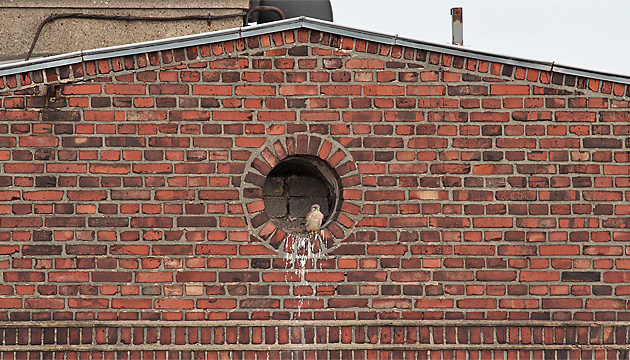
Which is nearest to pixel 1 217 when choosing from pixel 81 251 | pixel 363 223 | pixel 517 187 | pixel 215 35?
pixel 81 251

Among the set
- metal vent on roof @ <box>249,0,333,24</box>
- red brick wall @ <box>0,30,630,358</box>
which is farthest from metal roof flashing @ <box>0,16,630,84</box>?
metal vent on roof @ <box>249,0,333,24</box>

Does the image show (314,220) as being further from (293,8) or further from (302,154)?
(293,8)

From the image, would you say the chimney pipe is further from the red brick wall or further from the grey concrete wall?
the grey concrete wall

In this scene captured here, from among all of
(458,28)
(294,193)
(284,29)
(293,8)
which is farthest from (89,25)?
(458,28)

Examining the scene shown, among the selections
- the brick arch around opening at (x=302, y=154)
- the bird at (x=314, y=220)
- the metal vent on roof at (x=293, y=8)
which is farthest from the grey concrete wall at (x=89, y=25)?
the bird at (x=314, y=220)

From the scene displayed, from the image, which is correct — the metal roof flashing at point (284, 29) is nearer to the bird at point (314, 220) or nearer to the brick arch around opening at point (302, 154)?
the brick arch around opening at point (302, 154)

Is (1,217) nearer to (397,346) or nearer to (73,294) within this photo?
(73,294)

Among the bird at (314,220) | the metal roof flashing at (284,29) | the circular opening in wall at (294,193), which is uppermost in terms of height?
the metal roof flashing at (284,29)

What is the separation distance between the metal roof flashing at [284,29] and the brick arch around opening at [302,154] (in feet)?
2.69

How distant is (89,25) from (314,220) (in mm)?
3322

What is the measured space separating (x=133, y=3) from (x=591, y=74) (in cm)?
429

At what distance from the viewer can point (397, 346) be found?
5223 mm

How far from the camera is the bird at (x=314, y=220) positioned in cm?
519

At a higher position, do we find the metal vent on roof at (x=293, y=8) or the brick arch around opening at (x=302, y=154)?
the metal vent on roof at (x=293, y=8)
